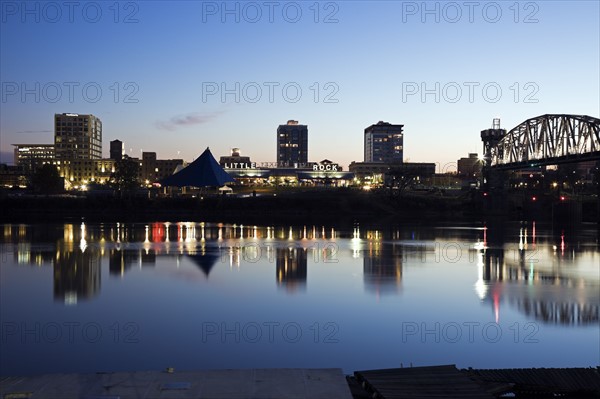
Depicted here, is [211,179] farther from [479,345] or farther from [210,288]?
[479,345]

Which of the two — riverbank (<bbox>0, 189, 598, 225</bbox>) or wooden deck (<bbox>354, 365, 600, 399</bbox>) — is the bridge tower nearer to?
riverbank (<bbox>0, 189, 598, 225</bbox>)

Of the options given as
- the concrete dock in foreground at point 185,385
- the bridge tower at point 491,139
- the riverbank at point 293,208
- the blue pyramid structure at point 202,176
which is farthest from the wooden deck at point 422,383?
the bridge tower at point 491,139

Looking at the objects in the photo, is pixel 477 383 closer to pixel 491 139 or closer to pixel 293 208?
pixel 293 208

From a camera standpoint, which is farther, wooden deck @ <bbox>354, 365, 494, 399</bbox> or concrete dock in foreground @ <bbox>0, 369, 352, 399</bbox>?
wooden deck @ <bbox>354, 365, 494, 399</bbox>

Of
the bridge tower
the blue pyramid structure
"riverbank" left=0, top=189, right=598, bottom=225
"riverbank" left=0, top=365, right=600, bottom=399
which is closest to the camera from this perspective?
"riverbank" left=0, top=365, right=600, bottom=399

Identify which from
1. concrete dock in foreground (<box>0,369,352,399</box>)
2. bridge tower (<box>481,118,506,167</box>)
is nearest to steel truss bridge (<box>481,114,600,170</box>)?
bridge tower (<box>481,118,506,167</box>)

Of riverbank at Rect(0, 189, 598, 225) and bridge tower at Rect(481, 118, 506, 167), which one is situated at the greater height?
bridge tower at Rect(481, 118, 506, 167)

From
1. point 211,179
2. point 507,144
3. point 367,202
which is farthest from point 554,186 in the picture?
point 211,179

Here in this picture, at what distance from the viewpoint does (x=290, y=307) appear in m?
22.8

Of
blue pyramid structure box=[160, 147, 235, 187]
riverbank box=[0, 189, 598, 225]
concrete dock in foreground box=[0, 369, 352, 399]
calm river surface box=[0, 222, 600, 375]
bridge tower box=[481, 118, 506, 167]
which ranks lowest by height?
calm river surface box=[0, 222, 600, 375]

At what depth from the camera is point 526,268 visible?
1346 inches

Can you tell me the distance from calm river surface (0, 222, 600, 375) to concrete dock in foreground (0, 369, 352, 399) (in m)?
2.99

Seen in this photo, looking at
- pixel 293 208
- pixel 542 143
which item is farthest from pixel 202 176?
pixel 542 143

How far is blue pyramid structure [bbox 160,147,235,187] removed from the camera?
88.7 m
